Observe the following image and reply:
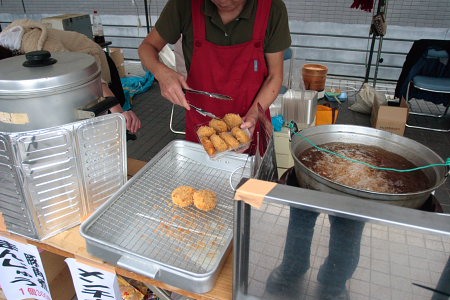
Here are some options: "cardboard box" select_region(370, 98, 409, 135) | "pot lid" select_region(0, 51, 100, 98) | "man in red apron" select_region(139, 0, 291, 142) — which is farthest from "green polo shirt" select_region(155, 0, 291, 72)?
"cardboard box" select_region(370, 98, 409, 135)

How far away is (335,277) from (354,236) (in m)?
0.18

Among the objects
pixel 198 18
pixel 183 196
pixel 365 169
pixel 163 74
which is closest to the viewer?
pixel 365 169

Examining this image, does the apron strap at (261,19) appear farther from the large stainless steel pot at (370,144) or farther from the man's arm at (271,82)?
the large stainless steel pot at (370,144)

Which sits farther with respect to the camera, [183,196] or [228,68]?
[228,68]

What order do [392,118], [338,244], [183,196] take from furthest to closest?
[392,118], [183,196], [338,244]

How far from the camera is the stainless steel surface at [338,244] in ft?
2.08

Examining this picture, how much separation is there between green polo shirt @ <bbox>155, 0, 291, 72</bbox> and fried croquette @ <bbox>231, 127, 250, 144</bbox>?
62cm

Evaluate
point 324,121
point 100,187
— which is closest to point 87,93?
point 100,187

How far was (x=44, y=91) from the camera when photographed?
0.97 m

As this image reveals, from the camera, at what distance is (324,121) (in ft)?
12.5

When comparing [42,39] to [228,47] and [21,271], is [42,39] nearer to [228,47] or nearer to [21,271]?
[228,47]

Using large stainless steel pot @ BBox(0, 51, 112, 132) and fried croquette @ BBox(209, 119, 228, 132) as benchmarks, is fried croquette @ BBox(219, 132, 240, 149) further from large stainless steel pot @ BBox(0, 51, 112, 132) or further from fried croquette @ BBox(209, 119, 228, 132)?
large stainless steel pot @ BBox(0, 51, 112, 132)

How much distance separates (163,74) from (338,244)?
1.26m

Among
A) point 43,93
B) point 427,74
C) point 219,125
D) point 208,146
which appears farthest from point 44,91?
point 427,74
